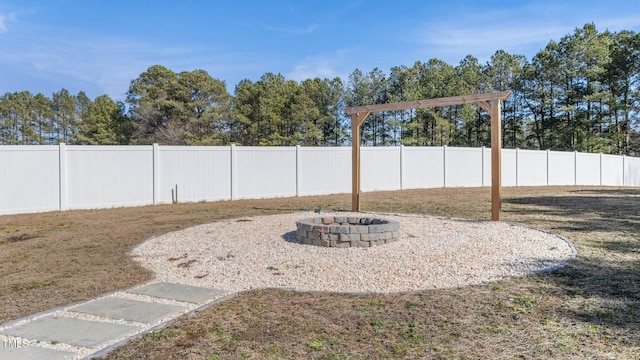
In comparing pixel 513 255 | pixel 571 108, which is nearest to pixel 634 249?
pixel 513 255

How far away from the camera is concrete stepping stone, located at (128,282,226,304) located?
3453mm

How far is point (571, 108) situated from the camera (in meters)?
26.0

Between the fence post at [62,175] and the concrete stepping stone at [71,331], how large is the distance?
786 cm

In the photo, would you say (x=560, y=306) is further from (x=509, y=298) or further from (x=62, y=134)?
(x=62, y=134)

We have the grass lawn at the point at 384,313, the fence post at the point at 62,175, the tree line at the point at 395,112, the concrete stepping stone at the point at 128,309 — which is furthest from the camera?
the tree line at the point at 395,112

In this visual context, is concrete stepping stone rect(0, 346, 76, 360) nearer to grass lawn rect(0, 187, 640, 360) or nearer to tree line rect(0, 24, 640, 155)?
grass lawn rect(0, 187, 640, 360)

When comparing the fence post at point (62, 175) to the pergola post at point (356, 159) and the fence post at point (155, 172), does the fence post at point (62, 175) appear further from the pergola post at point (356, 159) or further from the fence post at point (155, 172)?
the pergola post at point (356, 159)

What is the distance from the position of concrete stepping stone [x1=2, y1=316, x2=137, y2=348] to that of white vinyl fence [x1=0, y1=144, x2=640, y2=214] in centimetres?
787

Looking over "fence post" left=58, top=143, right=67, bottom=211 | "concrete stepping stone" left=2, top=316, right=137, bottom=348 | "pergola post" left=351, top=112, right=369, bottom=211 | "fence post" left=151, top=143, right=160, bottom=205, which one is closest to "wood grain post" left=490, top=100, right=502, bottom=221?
"pergola post" left=351, top=112, right=369, bottom=211

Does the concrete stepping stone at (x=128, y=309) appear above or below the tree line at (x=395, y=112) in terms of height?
below

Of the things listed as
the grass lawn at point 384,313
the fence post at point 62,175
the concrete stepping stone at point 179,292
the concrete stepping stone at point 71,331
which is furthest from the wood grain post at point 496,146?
the fence post at point 62,175

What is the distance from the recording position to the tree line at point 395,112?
25.8 metres

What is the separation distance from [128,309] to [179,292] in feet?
1.68

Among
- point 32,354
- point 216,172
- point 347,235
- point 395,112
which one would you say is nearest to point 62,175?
point 216,172
